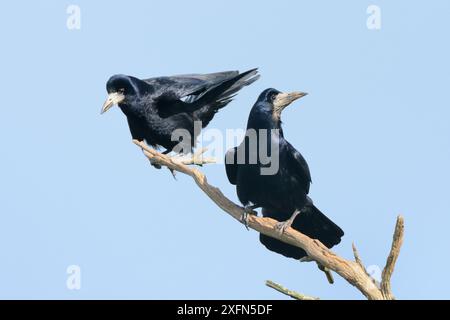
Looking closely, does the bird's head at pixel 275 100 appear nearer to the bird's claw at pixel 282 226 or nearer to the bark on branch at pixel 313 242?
the bark on branch at pixel 313 242

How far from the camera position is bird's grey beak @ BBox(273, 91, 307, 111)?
12867 millimetres

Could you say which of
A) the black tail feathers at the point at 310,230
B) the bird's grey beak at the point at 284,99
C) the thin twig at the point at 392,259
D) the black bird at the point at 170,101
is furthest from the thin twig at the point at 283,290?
the black bird at the point at 170,101

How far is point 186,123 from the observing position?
46.6ft

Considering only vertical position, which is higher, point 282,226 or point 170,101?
point 170,101

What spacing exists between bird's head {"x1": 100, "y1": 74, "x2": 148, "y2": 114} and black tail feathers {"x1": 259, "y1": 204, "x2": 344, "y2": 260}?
2.36m

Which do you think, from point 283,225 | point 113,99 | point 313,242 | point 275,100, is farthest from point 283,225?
point 113,99

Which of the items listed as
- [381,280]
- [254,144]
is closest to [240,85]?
[254,144]

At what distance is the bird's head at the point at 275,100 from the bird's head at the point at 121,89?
6.05 ft

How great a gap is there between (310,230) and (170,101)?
2630mm

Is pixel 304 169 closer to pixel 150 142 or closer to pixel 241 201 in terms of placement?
pixel 241 201

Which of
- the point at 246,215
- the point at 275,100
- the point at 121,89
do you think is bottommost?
the point at 246,215

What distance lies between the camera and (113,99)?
13.9m

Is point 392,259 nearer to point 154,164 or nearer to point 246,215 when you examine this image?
point 246,215

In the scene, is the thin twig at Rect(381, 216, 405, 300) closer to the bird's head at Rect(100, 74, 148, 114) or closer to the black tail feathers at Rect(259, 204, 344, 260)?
the black tail feathers at Rect(259, 204, 344, 260)
